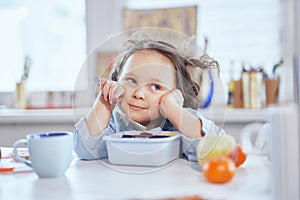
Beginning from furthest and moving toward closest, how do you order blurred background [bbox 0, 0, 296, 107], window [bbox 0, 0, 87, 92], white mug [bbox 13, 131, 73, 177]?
window [bbox 0, 0, 87, 92]
blurred background [bbox 0, 0, 296, 107]
white mug [bbox 13, 131, 73, 177]

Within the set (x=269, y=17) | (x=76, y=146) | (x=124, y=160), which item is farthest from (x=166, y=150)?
(x=269, y=17)

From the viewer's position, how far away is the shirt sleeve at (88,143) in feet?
2.90

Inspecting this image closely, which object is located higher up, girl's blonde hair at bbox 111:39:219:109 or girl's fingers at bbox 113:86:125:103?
girl's blonde hair at bbox 111:39:219:109

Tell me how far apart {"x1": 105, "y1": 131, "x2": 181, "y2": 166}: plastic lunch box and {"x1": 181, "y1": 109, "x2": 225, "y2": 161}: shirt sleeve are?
30mm

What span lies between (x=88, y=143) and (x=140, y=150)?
128 millimetres

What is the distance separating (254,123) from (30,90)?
1185 millimetres

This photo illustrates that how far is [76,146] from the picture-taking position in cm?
91

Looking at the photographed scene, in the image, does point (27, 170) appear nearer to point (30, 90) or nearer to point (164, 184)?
point (164, 184)

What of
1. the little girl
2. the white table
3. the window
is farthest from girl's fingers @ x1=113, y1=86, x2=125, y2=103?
the window

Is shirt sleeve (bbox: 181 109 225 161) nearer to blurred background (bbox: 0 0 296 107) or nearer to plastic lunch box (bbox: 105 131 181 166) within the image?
plastic lunch box (bbox: 105 131 181 166)

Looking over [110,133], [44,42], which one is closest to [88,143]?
[110,133]

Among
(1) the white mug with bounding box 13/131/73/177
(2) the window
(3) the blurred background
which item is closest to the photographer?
(1) the white mug with bounding box 13/131/73/177

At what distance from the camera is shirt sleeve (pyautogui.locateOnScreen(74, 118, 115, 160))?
883 millimetres

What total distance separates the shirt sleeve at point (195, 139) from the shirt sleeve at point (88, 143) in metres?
0.16
